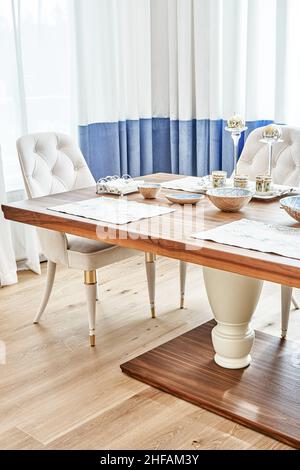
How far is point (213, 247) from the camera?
1.81m

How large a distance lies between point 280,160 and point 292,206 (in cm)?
88

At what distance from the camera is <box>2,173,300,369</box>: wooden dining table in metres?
1.74

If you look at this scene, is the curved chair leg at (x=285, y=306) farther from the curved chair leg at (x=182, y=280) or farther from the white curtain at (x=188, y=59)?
the white curtain at (x=188, y=59)

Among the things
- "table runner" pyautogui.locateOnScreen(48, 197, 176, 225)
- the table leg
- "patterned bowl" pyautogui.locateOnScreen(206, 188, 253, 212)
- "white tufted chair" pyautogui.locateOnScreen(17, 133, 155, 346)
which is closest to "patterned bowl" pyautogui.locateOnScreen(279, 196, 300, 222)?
"patterned bowl" pyautogui.locateOnScreen(206, 188, 253, 212)

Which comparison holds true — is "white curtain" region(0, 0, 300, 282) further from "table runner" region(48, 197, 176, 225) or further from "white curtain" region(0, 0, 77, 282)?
"table runner" region(48, 197, 176, 225)

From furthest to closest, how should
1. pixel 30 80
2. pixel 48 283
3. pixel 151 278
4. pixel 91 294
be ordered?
pixel 30 80, pixel 151 278, pixel 48 283, pixel 91 294

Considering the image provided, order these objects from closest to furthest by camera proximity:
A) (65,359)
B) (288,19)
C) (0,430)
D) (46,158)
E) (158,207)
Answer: (0,430), (158,207), (65,359), (46,158), (288,19)

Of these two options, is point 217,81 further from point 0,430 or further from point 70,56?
point 0,430

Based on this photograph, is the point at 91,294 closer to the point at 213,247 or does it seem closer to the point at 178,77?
the point at 213,247

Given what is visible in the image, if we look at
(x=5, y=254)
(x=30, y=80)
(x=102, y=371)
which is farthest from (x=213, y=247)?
(x=30, y=80)

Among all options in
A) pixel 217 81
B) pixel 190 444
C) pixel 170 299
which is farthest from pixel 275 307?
pixel 217 81

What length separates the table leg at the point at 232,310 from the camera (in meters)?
2.27

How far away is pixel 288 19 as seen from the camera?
11.8ft
